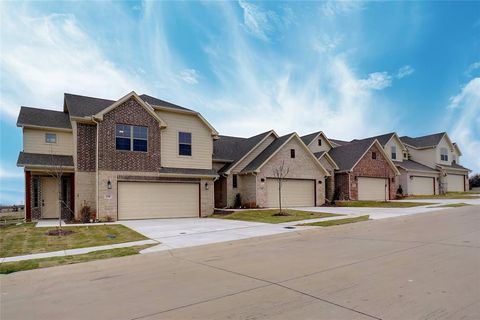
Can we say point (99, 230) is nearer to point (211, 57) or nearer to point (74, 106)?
point (74, 106)

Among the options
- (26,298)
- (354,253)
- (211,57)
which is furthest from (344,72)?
(26,298)

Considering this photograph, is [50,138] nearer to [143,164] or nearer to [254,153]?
[143,164]

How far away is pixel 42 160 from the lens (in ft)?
60.9

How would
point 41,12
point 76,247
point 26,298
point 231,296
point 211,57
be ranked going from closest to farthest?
1. point 231,296
2. point 26,298
3. point 76,247
4. point 41,12
5. point 211,57

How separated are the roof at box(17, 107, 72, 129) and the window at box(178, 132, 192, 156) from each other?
6683 millimetres

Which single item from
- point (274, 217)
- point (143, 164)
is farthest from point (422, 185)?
point (143, 164)

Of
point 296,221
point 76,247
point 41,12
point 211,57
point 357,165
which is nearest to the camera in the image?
point 76,247

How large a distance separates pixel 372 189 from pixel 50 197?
26.3m

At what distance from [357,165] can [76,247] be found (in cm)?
2498

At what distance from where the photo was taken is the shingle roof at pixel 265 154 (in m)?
24.9

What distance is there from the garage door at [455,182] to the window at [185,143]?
1347 inches

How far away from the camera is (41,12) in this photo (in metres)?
12.7

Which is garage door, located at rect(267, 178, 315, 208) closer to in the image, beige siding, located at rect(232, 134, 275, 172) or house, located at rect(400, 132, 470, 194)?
beige siding, located at rect(232, 134, 275, 172)

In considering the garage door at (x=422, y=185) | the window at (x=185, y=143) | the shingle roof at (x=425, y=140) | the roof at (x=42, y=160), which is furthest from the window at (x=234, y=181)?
the shingle roof at (x=425, y=140)
